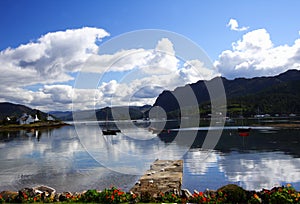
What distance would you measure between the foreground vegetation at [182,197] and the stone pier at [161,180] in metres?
1.92

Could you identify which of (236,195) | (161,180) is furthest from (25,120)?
(236,195)

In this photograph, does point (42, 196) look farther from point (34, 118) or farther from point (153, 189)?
point (34, 118)

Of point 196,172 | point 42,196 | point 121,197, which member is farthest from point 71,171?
point 121,197

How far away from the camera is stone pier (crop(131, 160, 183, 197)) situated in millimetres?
19203

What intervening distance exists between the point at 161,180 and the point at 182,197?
25.4ft

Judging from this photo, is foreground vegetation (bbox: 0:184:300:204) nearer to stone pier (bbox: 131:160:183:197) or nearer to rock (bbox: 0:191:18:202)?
rock (bbox: 0:191:18:202)

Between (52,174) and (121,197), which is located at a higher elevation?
(121,197)

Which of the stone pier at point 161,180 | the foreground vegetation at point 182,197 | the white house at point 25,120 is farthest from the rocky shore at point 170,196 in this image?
the white house at point 25,120

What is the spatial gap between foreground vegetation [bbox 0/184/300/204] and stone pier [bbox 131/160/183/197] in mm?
1920

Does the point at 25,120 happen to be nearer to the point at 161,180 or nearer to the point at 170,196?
the point at 161,180

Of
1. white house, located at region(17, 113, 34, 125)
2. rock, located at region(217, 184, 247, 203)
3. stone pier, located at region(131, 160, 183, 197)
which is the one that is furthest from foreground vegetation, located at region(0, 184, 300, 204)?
white house, located at region(17, 113, 34, 125)

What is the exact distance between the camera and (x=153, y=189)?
19.3 m

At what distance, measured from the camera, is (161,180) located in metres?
22.2

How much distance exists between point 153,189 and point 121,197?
5.87 meters
